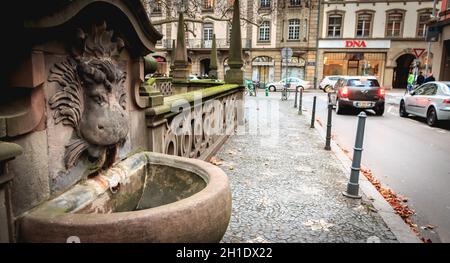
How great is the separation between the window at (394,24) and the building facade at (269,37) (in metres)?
7.41

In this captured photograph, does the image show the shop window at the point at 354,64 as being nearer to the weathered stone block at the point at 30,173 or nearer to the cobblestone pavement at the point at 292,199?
the cobblestone pavement at the point at 292,199

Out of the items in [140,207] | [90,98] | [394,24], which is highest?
[394,24]

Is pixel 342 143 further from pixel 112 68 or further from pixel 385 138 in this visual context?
pixel 112 68

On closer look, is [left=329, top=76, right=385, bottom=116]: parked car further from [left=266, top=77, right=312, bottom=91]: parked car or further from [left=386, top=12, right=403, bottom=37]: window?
[left=386, top=12, right=403, bottom=37]: window

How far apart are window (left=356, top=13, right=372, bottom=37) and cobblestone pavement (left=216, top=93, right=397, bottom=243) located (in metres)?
32.3

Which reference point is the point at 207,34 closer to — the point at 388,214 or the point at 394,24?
the point at 394,24

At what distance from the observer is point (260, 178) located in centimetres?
559

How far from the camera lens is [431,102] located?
12.1m

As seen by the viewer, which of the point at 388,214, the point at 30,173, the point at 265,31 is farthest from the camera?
the point at 265,31

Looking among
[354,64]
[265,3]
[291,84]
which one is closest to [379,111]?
[291,84]

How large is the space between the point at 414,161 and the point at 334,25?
3269 cm

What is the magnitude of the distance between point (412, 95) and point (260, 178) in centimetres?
1103

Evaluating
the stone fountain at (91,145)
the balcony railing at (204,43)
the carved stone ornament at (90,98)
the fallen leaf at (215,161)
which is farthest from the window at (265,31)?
the carved stone ornament at (90,98)
